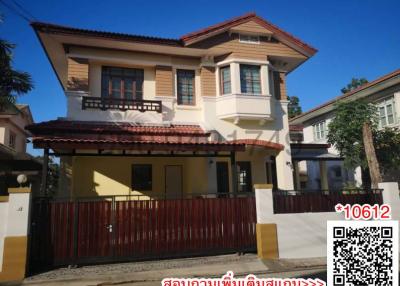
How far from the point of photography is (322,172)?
56.9ft

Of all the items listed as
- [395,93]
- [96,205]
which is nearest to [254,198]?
[96,205]

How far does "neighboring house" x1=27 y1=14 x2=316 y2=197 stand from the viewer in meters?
12.0

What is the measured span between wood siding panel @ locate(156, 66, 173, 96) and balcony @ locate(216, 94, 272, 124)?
2.25 meters

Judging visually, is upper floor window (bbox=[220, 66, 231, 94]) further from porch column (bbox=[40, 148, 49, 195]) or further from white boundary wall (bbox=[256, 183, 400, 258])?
porch column (bbox=[40, 148, 49, 195])

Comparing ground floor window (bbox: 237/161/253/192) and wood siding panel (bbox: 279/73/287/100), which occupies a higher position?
wood siding panel (bbox: 279/73/287/100)

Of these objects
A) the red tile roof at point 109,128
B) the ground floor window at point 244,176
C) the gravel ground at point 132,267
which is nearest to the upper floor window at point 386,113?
the ground floor window at point 244,176

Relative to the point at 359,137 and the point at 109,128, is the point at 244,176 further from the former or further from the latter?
the point at 359,137

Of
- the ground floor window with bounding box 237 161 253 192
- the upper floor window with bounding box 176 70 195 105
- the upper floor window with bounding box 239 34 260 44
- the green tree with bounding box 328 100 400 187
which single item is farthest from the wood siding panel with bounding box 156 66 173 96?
the green tree with bounding box 328 100 400 187

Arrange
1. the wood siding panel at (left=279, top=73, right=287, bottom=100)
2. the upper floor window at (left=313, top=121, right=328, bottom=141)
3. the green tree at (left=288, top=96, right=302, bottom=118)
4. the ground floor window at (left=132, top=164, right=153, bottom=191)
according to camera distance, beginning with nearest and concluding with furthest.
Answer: the ground floor window at (left=132, top=164, right=153, bottom=191) → the wood siding panel at (left=279, top=73, right=287, bottom=100) → the upper floor window at (left=313, top=121, right=328, bottom=141) → the green tree at (left=288, top=96, right=302, bottom=118)

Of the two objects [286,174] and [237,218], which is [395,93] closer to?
[286,174]

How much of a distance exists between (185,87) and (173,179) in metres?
4.25

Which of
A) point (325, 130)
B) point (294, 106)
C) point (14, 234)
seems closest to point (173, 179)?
point (14, 234)

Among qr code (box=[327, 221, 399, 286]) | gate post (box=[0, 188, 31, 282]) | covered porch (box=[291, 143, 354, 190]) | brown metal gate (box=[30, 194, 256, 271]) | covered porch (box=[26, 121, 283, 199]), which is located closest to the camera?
qr code (box=[327, 221, 399, 286])

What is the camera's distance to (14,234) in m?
6.57
